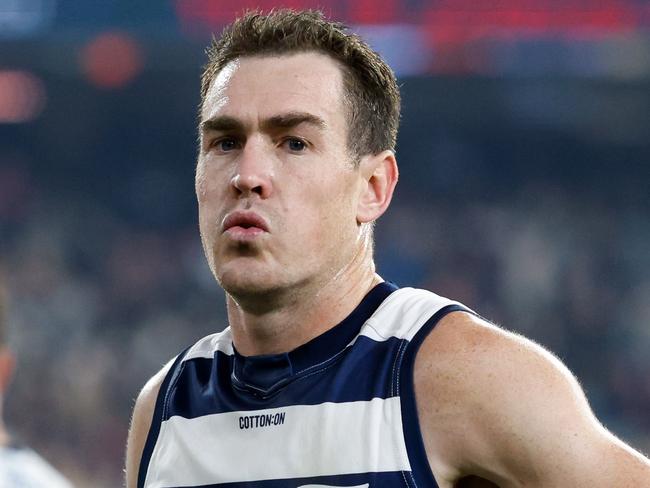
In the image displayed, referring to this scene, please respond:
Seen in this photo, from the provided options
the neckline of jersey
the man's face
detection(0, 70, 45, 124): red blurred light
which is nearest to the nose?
the man's face

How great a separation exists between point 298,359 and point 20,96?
37.7ft

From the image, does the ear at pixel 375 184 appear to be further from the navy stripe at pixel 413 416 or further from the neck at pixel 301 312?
the navy stripe at pixel 413 416

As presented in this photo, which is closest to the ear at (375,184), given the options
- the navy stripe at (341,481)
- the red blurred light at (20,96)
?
the navy stripe at (341,481)

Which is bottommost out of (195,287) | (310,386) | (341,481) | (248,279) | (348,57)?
(341,481)

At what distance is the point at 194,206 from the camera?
14039 millimetres

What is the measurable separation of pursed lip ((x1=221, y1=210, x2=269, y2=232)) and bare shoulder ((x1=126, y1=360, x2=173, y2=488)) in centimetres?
58

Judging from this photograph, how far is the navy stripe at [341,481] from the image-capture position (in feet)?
7.38

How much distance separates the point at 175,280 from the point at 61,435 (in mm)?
2290

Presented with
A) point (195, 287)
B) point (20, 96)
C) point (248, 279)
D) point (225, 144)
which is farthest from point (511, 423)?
point (20, 96)

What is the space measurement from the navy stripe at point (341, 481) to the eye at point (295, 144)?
70 cm

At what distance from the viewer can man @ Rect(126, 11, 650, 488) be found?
2234mm

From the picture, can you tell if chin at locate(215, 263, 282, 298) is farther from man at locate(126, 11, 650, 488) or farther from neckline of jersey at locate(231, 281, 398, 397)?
neckline of jersey at locate(231, 281, 398, 397)

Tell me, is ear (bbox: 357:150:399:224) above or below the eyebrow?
below

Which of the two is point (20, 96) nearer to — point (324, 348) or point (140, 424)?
point (140, 424)
